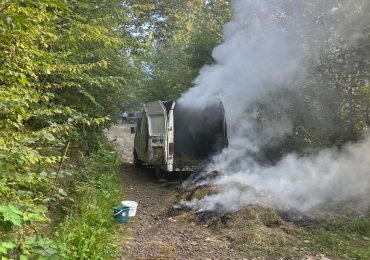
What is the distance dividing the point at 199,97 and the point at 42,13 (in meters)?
6.99

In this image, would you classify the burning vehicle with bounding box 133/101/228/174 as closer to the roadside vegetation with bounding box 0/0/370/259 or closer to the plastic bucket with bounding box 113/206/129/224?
the roadside vegetation with bounding box 0/0/370/259

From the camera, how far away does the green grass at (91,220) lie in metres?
4.45

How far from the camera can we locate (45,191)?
504cm

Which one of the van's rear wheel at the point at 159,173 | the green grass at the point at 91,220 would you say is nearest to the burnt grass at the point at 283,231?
the green grass at the point at 91,220

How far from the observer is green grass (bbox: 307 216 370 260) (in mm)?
5121

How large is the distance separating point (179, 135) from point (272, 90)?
3.14 metres

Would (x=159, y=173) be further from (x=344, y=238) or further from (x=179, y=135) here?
(x=344, y=238)

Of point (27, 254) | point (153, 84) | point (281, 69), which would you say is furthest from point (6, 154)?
point (153, 84)

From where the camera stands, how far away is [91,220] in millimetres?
5711

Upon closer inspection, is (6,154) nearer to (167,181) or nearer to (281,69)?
(167,181)

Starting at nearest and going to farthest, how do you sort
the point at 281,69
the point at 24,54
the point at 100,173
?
the point at 24,54
the point at 100,173
the point at 281,69

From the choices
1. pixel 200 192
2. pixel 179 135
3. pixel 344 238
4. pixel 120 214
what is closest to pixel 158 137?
pixel 179 135

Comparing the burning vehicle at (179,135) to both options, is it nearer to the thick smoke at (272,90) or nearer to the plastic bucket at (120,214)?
the thick smoke at (272,90)

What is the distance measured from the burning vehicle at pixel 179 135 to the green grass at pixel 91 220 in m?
1.40
